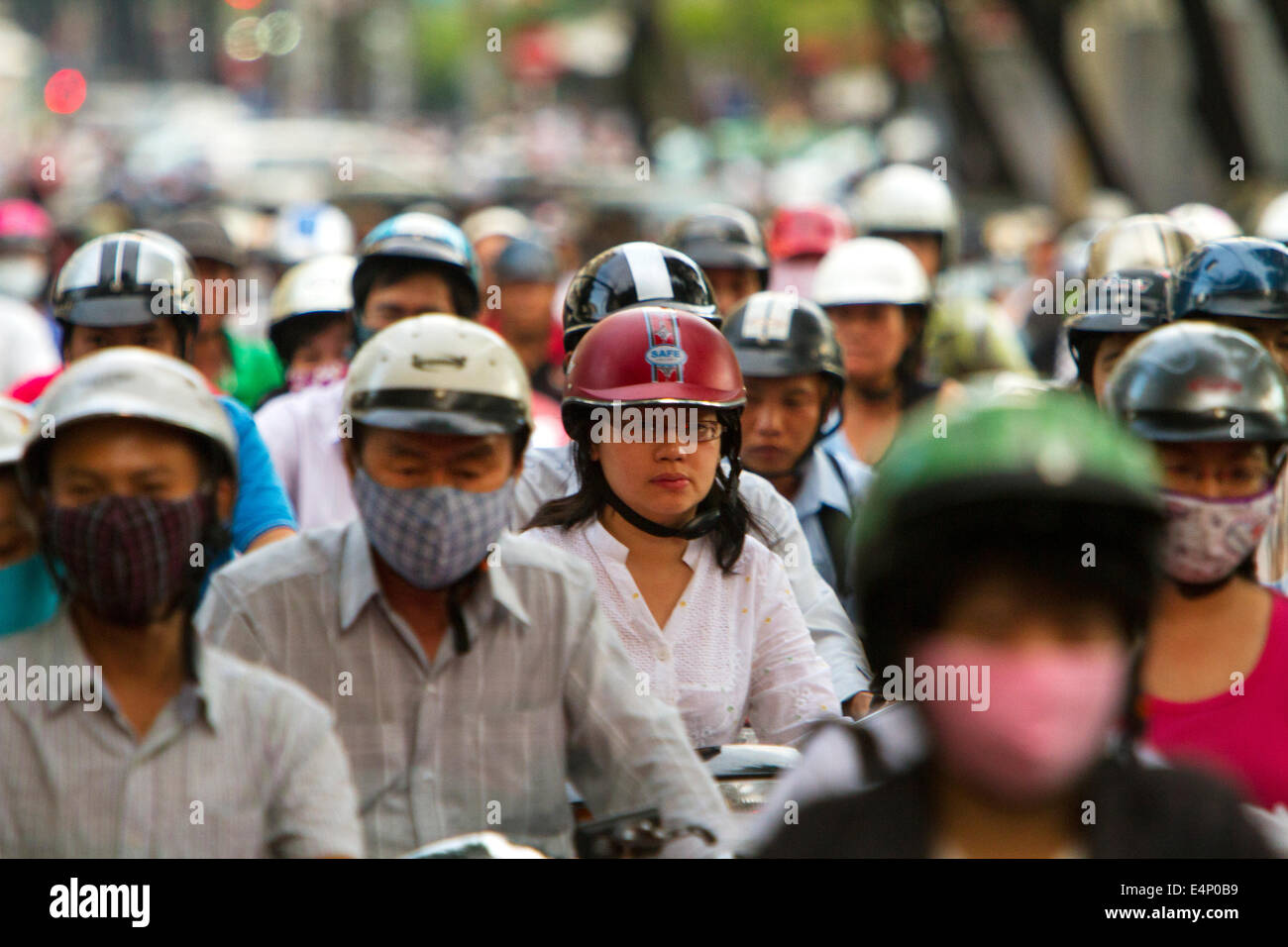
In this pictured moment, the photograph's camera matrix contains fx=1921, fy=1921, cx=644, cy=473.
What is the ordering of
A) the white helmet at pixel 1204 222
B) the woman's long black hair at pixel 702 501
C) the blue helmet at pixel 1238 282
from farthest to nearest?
the white helmet at pixel 1204 222 < the blue helmet at pixel 1238 282 < the woman's long black hair at pixel 702 501

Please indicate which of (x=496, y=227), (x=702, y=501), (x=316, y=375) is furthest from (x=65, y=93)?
(x=702, y=501)

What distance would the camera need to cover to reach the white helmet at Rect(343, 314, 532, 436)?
4.11m

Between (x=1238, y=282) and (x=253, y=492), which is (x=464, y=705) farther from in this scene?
(x=1238, y=282)

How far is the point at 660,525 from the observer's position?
5.32 m

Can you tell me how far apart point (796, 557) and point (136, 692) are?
8.93 feet

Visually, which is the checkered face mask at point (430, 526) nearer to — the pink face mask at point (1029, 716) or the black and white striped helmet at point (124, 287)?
the pink face mask at point (1029, 716)

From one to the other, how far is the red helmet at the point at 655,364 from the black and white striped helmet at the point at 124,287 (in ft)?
5.88

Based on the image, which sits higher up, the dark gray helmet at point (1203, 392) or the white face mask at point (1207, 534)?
the dark gray helmet at point (1203, 392)

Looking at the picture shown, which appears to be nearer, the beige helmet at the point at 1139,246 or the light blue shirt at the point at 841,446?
the beige helmet at the point at 1139,246

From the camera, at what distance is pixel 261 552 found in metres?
4.33

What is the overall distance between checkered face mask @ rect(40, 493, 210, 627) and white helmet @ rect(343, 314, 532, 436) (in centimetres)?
64

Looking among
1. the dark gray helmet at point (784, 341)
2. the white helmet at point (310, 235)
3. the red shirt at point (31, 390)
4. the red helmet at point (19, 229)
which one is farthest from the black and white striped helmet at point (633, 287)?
the red helmet at point (19, 229)

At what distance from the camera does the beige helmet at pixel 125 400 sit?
352 centimetres

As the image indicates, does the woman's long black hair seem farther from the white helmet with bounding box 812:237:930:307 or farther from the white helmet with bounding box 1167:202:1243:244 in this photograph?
the white helmet with bounding box 812:237:930:307
